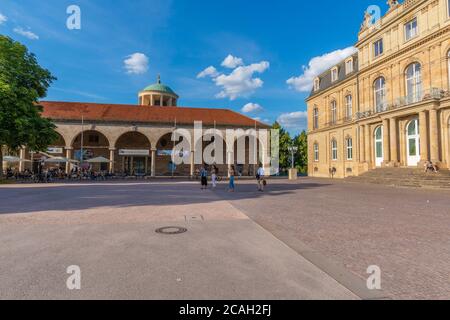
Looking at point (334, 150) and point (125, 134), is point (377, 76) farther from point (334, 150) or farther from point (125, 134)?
point (125, 134)

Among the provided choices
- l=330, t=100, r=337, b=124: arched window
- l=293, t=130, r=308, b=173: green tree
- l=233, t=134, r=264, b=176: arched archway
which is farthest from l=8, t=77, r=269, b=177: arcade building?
l=293, t=130, r=308, b=173: green tree

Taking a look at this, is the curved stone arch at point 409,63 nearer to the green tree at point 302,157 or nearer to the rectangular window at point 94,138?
the rectangular window at point 94,138

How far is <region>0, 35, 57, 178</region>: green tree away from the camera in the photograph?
21719mm

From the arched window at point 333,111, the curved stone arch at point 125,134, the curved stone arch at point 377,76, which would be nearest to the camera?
the curved stone arch at point 377,76

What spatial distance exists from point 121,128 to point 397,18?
3465cm

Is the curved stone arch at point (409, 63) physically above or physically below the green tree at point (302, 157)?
above

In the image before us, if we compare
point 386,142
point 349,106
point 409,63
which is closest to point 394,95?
point 409,63

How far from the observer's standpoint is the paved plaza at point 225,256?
3232 mm

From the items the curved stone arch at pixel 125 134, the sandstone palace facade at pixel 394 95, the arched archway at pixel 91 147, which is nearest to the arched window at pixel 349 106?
the sandstone palace facade at pixel 394 95

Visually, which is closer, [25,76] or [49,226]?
[49,226]

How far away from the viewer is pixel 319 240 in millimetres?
5562

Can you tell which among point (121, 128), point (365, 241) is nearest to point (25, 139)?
point (121, 128)

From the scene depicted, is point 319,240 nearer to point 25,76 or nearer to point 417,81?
point 417,81

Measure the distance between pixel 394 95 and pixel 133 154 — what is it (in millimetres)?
33289
